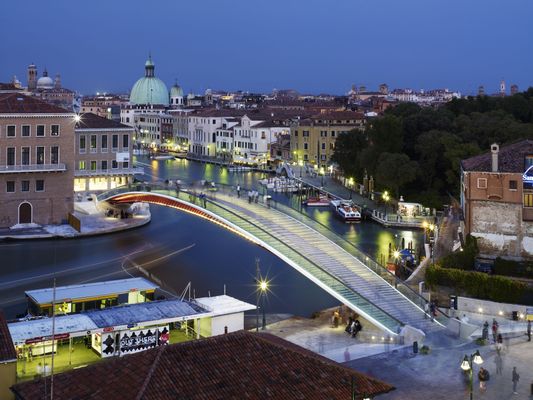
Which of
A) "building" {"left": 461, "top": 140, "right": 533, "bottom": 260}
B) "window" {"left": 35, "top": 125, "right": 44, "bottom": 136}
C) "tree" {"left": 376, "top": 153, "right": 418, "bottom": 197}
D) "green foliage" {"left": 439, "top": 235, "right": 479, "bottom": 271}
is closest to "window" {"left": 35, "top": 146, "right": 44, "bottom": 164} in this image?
"window" {"left": 35, "top": 125, "right": 44, "bottom": 136}

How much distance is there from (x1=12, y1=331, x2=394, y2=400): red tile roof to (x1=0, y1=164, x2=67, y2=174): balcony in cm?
1733

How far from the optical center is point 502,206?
19.6 metres

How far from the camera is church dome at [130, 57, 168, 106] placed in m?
93.6

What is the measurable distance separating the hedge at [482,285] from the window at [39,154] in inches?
529

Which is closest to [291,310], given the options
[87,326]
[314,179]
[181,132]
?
[87,326]

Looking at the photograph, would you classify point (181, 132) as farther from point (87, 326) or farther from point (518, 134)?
point (87, 326)

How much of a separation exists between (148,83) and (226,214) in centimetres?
7969

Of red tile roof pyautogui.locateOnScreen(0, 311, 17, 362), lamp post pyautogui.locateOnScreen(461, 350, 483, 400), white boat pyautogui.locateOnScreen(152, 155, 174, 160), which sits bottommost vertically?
lamp post pyautogui.locateOnScreen(461, 350, 483, 400)

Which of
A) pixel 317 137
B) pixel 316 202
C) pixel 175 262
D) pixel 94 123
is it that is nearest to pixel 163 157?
pixel 317 137

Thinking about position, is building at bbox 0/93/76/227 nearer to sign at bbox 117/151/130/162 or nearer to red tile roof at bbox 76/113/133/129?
red tile roof at bbox 76/113/133/129

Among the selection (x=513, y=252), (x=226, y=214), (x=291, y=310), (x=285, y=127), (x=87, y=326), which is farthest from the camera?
(x=285, y=127)

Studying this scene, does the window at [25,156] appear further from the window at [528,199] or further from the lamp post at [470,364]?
the lamp post at [470,364]

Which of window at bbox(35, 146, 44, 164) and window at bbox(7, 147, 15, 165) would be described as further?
window at bbox(35, 146, 44, 164)

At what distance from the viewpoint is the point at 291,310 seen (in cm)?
1591
